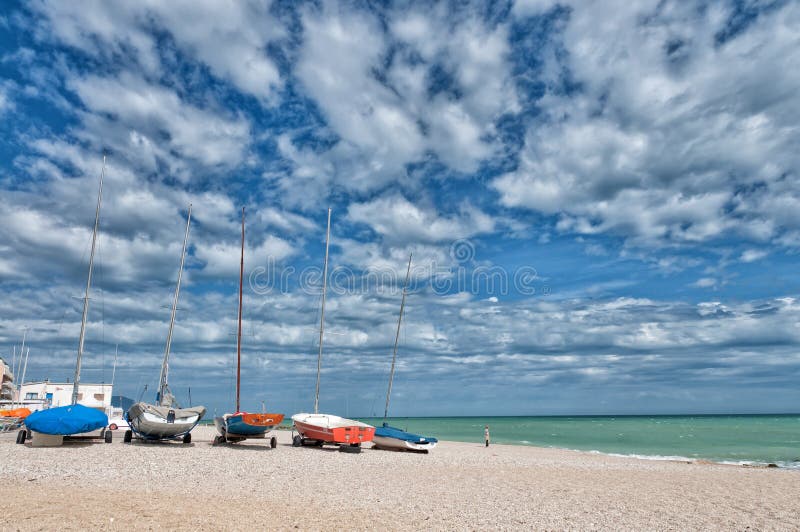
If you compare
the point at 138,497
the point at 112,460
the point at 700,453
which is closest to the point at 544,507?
the point at 138,497

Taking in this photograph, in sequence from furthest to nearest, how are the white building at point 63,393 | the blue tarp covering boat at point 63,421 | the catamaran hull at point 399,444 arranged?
1. the white building at point 63,393
2. the catamaran hull at point 399,444
3. the blue tarp covering boat at point 63,421

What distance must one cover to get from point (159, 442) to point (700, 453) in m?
42.6

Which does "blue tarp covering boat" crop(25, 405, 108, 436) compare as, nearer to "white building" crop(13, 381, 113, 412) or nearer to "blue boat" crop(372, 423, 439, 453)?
"blue boat" crop(372, 423, 439, 453)

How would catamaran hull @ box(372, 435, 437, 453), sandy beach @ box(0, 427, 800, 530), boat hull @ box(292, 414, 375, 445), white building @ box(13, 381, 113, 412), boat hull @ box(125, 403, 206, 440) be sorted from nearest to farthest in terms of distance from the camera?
sandy beach @ box(0, 427, 800, 530) < boat hull @ box(125, 403, 206, 440) < boat hull @ box(292, 414, 375, 445) < catamaran hull @ box(372, 435, 437, 453) < white building @ box(13, 381, 113, 412)

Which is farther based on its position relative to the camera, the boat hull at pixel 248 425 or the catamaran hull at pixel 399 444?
the catamaran hull at pixel 399 444

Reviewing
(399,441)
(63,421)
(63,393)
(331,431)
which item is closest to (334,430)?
(331,431)

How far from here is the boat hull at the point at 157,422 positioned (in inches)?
1052

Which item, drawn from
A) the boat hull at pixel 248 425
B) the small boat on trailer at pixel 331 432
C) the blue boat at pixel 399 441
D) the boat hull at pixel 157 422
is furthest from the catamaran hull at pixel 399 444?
the boat hull at pixel 157 422

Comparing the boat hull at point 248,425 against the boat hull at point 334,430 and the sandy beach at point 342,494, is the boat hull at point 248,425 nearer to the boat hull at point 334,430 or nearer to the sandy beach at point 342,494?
the sandy beach at point 342,494

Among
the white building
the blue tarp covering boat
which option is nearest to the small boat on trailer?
the blue tarp covering boat

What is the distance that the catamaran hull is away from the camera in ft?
107

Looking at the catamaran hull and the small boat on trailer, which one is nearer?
the small boat on trailer

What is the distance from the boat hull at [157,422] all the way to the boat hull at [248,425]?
1.88 metres

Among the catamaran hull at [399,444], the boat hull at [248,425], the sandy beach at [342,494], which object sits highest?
the boat hull at [248,425]
